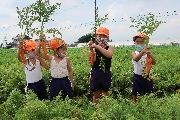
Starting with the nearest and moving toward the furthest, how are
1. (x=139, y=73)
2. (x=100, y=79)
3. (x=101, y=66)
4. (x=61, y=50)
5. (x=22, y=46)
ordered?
(x=22, y=46) < (x=61, y=50) < (x=101, y=66) < (x=100, y=79) < (x=139, y=73)

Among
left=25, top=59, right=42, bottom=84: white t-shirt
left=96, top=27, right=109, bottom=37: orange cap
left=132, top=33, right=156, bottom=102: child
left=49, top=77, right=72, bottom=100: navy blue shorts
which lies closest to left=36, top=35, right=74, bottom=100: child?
left=49, top=77, right=72, bottom=100: navy blue shorts

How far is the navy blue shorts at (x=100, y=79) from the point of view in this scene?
5.38m

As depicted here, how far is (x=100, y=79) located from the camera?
5.38 m

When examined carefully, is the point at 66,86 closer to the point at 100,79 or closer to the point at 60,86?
the point at 60,86

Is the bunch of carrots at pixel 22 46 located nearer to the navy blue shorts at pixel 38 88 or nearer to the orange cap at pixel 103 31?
the navy blue shorts at pixel 38 88

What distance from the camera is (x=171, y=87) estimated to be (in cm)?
825

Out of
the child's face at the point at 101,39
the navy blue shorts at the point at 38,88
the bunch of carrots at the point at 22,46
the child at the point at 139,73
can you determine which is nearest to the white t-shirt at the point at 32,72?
the navy blue shorts at the point at 38,88

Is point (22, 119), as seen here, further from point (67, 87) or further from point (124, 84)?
point (124, 84)

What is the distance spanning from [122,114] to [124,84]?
16.5 ft

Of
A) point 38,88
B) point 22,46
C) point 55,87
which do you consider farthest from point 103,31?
point 38,88

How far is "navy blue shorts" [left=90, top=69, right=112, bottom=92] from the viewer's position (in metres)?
5.38

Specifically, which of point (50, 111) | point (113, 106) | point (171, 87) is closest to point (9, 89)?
point (171, 87)

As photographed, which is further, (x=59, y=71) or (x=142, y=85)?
(x=142, y=85)

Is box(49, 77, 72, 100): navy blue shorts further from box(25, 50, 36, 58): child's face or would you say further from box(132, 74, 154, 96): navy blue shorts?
box(132, 74, 154, 96): navy blue shorts
